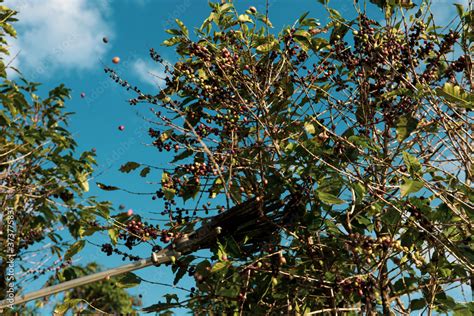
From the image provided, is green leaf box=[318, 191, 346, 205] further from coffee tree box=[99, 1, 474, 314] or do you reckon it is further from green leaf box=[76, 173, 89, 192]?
green leaf box=[76, 173, 89, 192]

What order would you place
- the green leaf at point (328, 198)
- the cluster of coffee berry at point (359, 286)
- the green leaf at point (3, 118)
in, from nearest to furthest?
1. the green leaf at point (328, 198)
2. the cluster of coffee berry at point (359, 286)
3. the green leaf at point (3, 118)

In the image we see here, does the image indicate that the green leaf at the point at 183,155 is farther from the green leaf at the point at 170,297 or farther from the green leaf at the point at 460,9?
the green leaf at the point at 460,9

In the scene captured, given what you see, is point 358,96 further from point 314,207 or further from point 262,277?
point 262,277

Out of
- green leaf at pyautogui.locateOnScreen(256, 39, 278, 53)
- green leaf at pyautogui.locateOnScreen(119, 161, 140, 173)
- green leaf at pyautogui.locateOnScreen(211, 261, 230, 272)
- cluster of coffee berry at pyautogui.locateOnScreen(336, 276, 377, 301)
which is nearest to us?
green leaf at pyautogui.locateOnScreen(211, 261, 230, 272)

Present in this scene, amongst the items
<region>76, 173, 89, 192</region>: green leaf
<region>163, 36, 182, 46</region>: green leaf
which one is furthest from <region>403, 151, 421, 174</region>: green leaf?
<region>76, 173, 89, 192</region>: green leaf

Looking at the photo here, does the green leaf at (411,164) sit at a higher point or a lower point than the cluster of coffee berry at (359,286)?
higher

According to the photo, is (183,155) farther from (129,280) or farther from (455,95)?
(455,95)

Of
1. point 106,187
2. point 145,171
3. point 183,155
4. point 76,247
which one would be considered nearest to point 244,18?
point 183,155

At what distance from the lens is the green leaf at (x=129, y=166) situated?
3.37 metres

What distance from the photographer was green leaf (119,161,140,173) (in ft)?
11.0

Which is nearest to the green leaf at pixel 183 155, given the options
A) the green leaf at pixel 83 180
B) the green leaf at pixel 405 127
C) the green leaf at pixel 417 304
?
the green leaf at pixel 405 127

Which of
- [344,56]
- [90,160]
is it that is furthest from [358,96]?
[90,160]

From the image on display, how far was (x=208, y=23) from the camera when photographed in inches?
140

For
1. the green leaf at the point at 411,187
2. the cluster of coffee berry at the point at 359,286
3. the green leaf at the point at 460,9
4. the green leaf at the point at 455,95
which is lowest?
the cluster of coffee berry at the point at 359,286
